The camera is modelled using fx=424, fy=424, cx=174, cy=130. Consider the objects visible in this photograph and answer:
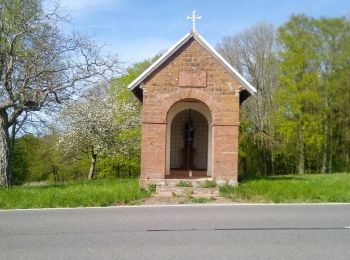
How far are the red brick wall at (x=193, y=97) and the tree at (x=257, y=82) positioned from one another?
63.1 feet

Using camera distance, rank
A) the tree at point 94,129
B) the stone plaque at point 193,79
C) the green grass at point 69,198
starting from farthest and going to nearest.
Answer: the tree at point 94,129 < the stone plaque at point 193,79 < the green grass at point 69,198

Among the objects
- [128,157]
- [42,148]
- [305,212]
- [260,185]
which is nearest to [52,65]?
[260,185]

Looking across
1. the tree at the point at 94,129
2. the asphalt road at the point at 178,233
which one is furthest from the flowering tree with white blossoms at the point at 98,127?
the asphalt road at the point at 178,233

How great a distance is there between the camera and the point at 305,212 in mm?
10469

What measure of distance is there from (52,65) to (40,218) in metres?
9.21

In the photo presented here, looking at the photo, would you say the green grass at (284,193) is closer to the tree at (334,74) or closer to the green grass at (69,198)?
the green grass at (69,198)

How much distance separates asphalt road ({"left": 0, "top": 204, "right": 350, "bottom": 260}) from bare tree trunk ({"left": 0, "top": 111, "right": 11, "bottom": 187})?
21.0 feet

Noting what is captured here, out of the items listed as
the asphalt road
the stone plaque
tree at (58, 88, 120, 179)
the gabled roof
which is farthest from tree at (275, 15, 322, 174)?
the asphalt road

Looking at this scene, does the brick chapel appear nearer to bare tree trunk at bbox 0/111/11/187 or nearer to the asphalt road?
the asphalt road

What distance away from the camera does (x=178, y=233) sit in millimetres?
7918

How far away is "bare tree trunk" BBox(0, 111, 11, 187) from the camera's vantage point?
55.3 feet

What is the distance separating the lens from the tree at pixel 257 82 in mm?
35156

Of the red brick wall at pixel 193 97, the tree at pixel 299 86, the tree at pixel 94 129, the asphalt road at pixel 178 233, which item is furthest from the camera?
the tree at pixel 94 129

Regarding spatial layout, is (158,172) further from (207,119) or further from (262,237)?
(262,237)
